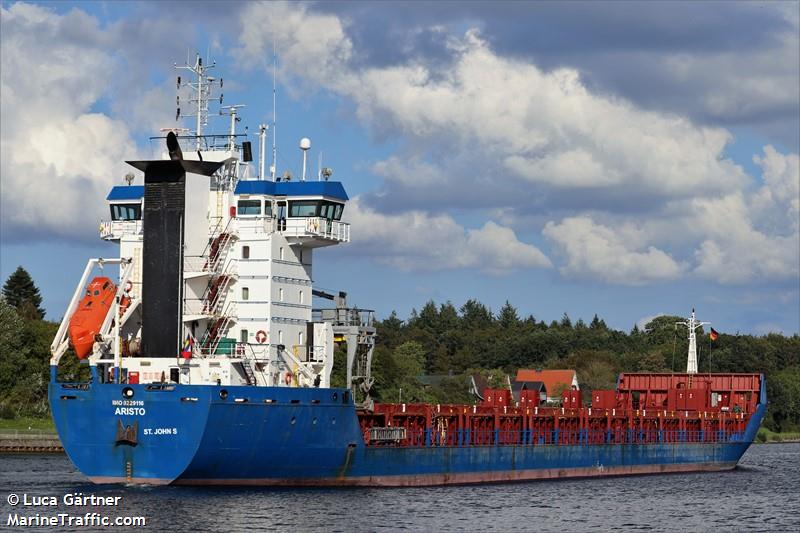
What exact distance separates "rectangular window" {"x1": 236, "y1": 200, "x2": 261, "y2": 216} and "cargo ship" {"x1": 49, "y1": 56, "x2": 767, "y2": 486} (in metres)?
0.03

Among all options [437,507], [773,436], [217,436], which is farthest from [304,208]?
[773,436]

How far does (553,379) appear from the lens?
120750mm

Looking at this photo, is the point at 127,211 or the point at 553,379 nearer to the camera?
the point at 127,211

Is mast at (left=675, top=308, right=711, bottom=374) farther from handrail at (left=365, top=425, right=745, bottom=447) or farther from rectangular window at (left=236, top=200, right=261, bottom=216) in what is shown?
rectangular window at (left=236, top=200, right=261, bottom=216)

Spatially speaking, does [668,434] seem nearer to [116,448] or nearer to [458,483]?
[458,483]

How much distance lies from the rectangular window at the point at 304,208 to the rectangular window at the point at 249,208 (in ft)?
4.44

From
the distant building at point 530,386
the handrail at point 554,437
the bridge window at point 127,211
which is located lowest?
the handrail at point 554,437

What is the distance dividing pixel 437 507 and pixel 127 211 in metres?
15.0

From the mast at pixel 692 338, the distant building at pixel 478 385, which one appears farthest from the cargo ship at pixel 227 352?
the distant building at pixel 478 385

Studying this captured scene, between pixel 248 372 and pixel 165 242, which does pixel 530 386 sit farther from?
pixel 165 242

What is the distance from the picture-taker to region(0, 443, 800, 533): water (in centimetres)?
3759

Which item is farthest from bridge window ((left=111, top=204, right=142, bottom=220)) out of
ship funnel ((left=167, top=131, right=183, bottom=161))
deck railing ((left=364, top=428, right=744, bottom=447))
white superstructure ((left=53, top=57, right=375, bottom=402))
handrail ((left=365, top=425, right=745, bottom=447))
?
handrail ((left=365, top=425, right=745, bottom=447))

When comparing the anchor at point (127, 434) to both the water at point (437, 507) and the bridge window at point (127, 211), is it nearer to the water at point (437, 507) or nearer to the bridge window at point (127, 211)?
the water at point (437, 507)

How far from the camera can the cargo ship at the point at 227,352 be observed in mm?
42094
